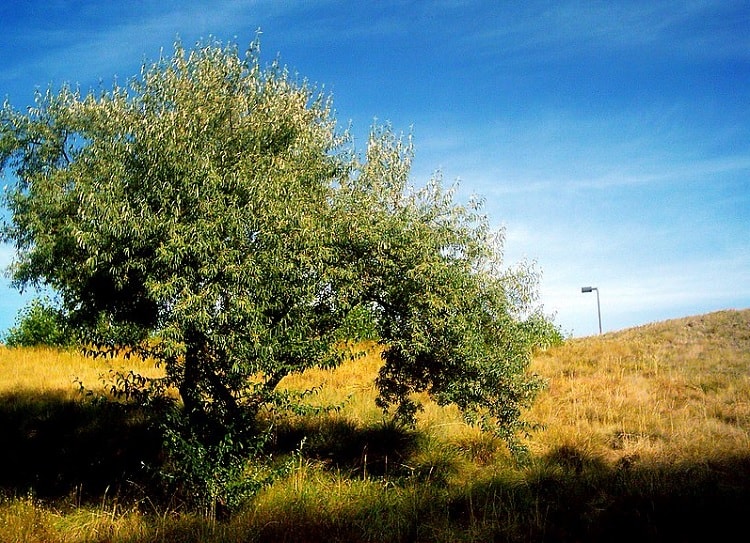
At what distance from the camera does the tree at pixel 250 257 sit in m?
11.9

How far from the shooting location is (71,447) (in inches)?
789

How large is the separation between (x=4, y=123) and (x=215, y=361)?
11432 mm

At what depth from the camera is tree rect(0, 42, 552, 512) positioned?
A: 1186 cm

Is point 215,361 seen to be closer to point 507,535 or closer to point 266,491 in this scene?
point 266,491

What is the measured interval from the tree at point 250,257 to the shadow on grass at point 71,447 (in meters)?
3.83

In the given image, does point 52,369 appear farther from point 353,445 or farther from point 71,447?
point 353,445

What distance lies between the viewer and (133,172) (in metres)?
13.0

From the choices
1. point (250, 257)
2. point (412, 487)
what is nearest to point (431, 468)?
point (412, 487)

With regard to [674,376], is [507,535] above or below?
below

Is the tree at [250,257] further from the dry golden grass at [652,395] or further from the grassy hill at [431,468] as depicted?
the dry golden grass at [652,395]

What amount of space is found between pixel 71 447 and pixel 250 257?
12.8 m

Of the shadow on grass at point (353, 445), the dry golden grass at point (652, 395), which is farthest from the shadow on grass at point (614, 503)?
the shadow on grass at point (353, 445)

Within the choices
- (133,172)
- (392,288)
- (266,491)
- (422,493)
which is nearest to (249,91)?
(133,172)

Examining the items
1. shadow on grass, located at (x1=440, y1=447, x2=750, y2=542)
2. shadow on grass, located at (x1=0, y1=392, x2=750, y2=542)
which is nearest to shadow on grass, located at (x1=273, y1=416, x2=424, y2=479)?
shadow on grass, located at (x1=0, y1=392, x2=750, y2=542)
